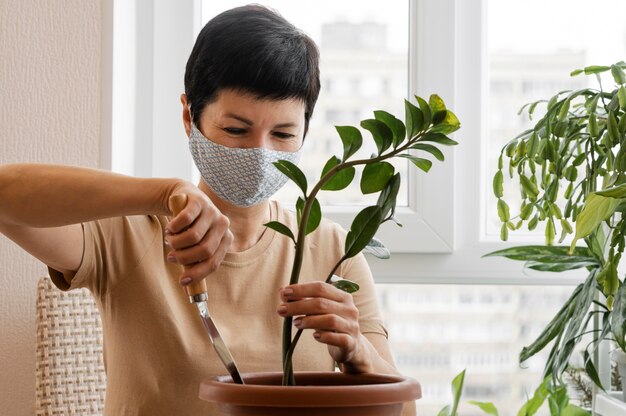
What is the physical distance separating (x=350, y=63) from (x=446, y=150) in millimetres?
301

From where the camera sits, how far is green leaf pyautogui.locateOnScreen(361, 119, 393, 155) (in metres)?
0.77

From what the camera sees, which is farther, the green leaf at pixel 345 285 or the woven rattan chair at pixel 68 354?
the woven rattan chair at pixel 68 354

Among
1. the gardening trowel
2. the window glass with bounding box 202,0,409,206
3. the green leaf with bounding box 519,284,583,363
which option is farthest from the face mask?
the window glass with bounding box 202,0,409,206

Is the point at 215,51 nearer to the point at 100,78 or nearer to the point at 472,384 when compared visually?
the point at 100,78

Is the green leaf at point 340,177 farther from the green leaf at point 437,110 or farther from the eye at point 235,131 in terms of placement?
the eye at point 235,131

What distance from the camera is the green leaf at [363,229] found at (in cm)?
80

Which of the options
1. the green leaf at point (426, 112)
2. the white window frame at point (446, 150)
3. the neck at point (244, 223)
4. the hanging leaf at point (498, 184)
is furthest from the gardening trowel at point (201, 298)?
the white window frame at point (446, 150)

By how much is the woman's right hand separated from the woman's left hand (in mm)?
83

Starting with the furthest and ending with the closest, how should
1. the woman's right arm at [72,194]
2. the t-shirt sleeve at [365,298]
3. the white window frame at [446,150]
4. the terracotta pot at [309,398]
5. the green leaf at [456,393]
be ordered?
the white window frame at [446,150] < the green leaf at [456,393] < the t-shirt sleeve at [365,298] < the woman's right arm at [72,194] < the terracotta pot at [309,398]

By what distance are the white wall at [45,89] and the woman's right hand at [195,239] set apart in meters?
0.95

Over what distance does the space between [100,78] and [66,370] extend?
22.7 inches

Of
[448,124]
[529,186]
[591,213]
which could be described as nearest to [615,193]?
[591,213]

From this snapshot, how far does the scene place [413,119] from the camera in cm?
77

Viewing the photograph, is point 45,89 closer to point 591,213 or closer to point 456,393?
point 456,393
